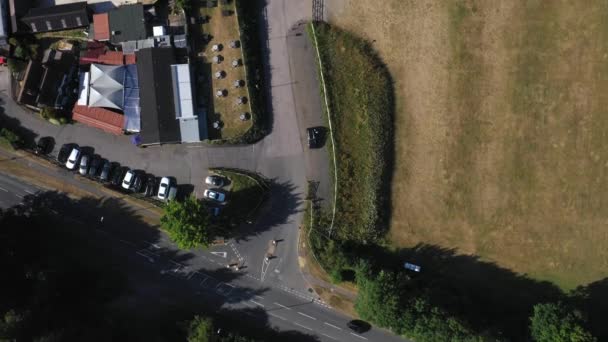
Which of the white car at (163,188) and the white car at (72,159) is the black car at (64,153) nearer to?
the white car at (72,159)

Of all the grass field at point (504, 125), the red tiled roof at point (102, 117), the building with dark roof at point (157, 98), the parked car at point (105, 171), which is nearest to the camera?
the building with dark roof at point (157, 98)

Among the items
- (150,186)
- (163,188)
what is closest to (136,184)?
(150,186)

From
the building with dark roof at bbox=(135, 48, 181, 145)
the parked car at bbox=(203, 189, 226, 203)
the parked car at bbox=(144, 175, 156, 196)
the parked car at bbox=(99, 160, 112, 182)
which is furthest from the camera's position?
the parked car at bbox=(99, 160, 112, 182)

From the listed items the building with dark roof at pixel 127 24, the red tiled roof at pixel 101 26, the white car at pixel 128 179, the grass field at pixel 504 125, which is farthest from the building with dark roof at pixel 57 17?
the grass field at pixel 504 125

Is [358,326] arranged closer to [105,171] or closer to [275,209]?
[275,209]

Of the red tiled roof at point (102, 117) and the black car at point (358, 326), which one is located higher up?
the red tiled roof at point (102, 117)

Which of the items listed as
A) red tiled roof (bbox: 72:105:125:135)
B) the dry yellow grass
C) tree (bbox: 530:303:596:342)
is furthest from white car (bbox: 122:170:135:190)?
tree (bbox: 530:303:596:342)

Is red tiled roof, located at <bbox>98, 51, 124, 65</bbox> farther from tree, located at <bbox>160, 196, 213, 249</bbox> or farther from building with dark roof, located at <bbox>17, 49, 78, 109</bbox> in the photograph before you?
tree, located at <bbox>160, 196, 213, 249</bbox>
